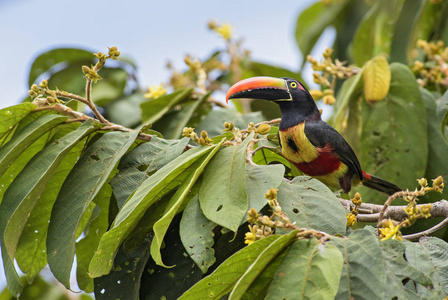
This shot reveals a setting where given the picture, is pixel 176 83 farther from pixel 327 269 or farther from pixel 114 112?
pixel 327 269

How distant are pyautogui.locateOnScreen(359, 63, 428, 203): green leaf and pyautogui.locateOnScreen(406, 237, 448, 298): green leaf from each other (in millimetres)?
1235

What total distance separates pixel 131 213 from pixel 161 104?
1.58 meters

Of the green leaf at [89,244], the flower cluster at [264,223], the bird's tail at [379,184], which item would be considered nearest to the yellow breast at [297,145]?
the bird's tail at [379,184]

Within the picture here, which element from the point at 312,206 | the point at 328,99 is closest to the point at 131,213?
the point at 312,206

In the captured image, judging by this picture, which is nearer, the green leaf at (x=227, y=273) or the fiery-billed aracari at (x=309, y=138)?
the green leaf at (x=227, y=273)

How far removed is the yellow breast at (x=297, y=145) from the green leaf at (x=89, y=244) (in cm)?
86

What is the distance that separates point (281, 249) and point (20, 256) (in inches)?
47.5

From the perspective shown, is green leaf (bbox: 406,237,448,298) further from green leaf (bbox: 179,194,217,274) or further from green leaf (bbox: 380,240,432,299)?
green leaf (bbox: 179,194,217,274)

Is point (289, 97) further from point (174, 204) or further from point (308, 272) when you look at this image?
point (308, 272)

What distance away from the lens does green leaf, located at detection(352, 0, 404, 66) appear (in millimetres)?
3951

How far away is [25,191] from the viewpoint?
205 centimetres

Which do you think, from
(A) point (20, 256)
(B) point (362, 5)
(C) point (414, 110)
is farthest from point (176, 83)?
(A) point (20, 256)

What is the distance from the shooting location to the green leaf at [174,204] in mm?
1552

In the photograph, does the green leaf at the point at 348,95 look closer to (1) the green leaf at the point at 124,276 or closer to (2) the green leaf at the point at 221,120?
(2) the green leaf at the point at 221,120
